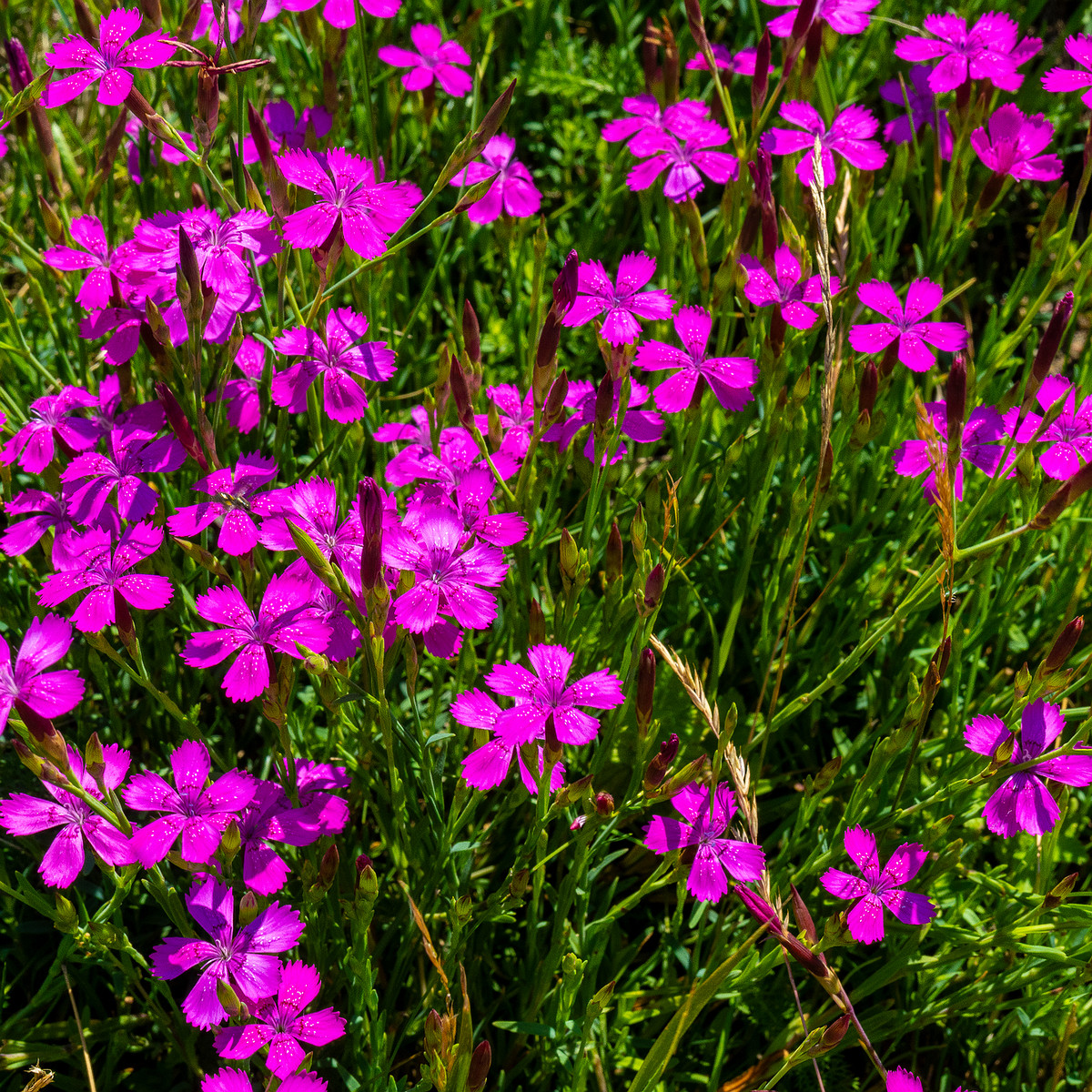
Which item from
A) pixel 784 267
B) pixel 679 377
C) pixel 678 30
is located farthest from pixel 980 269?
pixel 679 377

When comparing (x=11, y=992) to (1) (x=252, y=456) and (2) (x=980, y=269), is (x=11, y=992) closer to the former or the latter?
(1) (x=252, y=456)

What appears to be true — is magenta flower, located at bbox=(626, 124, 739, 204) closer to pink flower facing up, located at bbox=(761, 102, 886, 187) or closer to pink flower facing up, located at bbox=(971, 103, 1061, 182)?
pink flower facing up, located at bbox=(761, 102, 886, 187)

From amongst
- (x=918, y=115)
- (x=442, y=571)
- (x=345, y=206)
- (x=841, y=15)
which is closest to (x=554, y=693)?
(x=442, y=571)

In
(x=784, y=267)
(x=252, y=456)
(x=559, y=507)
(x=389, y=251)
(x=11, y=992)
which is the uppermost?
(x=389, y=251)

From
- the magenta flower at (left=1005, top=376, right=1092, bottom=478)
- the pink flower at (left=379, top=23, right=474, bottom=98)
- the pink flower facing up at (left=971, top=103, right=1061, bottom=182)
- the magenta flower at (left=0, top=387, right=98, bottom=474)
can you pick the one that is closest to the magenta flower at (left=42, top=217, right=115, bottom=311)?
the magenta flower at (left=0, top=387, right=98, bottom=474)

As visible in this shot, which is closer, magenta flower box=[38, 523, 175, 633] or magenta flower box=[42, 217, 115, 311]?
magenta flower box=[38, 523, 175, 633]
